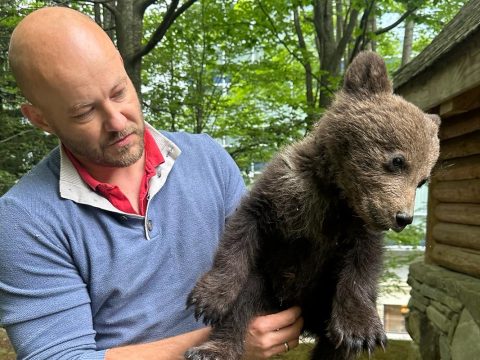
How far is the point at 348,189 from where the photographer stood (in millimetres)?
1853

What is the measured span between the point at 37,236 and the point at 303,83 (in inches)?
364

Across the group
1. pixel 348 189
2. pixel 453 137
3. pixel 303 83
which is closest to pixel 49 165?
pixel 348 189

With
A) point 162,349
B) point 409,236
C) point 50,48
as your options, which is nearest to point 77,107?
point 50,48

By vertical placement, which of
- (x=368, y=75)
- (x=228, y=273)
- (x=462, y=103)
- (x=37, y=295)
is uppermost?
(x=462, y=103)

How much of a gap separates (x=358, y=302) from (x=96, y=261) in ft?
3.77

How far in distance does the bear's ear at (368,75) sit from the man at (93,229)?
38.6 inches

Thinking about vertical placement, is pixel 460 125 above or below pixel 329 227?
above

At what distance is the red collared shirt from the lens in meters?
2.17

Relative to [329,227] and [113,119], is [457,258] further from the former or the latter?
[113,119]

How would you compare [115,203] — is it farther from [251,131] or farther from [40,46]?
[251,131]

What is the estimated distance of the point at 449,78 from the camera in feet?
13.5

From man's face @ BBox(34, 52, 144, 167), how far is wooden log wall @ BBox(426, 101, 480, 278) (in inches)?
142

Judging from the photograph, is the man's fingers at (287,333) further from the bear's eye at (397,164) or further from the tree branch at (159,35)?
the tree branch at (159,35)

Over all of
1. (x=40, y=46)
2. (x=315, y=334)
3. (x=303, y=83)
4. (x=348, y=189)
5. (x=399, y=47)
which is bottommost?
(x=315, y=334)
